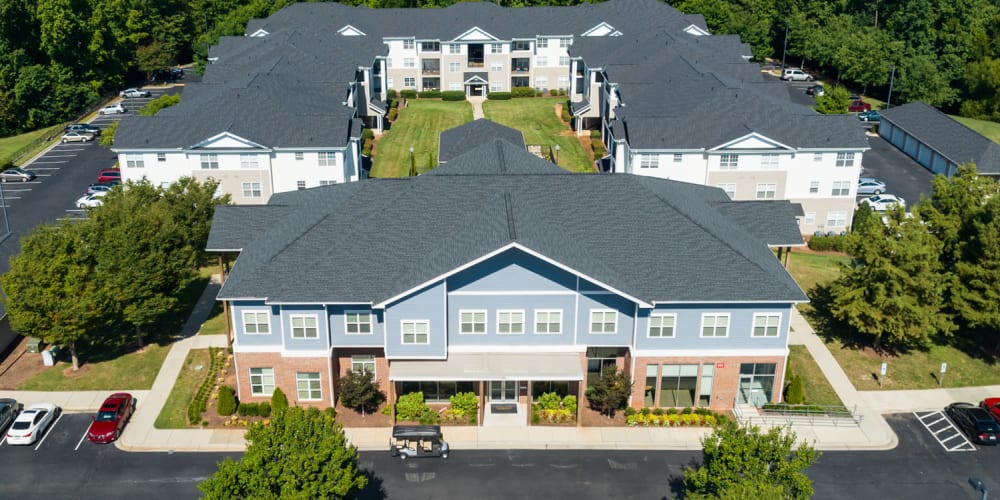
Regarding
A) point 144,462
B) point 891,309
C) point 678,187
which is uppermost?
point 678,187

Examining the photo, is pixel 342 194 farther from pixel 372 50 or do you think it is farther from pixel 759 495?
pixel 372 50

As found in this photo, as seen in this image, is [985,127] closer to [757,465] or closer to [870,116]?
[870,116]

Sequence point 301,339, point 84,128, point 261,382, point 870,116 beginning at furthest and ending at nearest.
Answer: point 870,116
point 84,128
point 261,382
point 301,339

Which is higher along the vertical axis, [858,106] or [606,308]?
[606,308]

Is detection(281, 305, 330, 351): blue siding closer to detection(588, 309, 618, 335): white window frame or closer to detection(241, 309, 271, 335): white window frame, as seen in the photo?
detection(241, 309, 271, 335): white window frame

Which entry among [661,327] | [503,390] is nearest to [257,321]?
[503,390]

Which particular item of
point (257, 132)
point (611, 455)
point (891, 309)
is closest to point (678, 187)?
point (891, 309)

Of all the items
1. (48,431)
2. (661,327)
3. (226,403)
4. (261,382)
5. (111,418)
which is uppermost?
(661,327)

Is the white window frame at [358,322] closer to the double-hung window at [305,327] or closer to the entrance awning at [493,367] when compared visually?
the double-hung window at [305,327]
